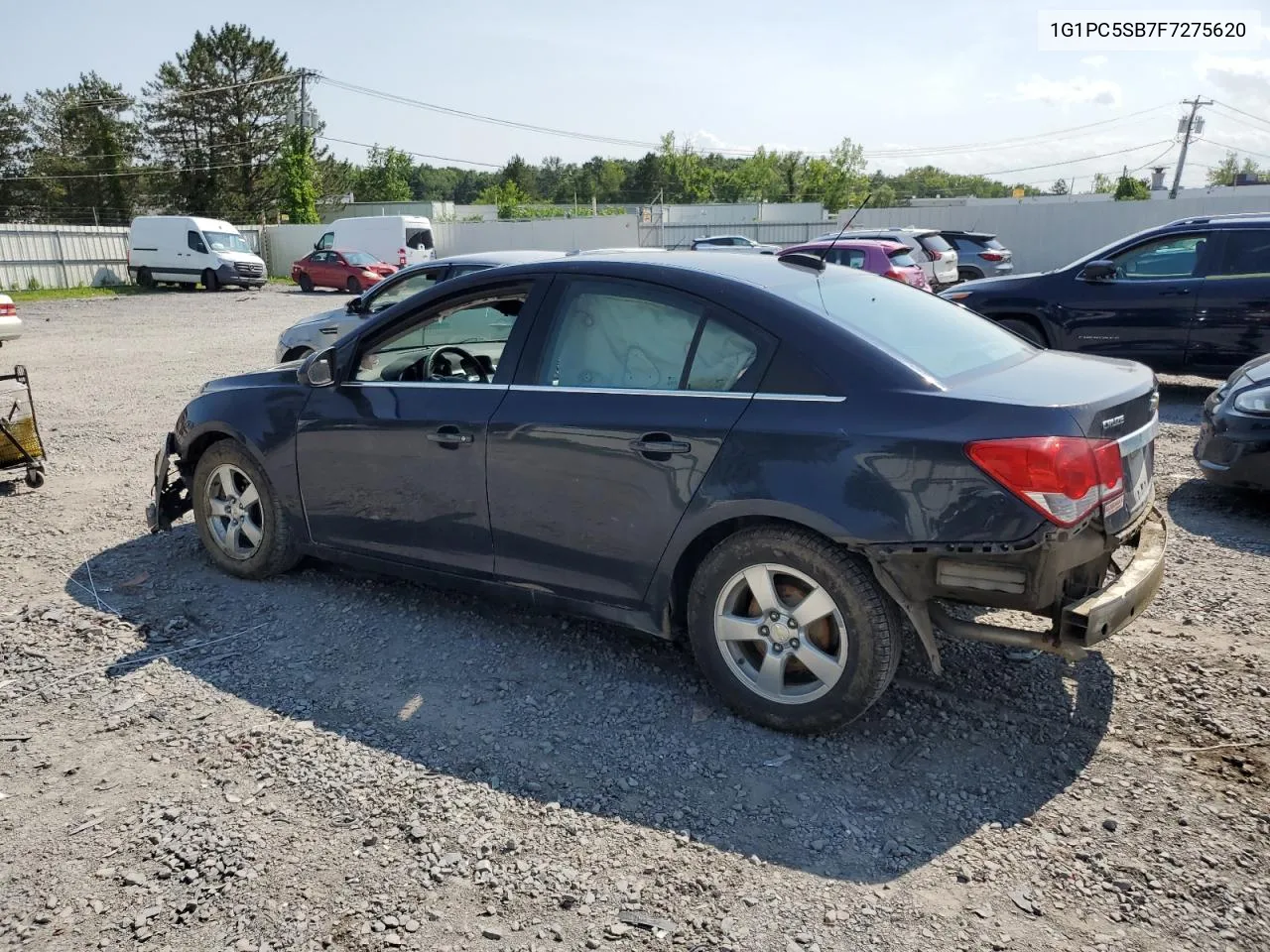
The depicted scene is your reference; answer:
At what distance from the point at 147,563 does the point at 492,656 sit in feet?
8.13

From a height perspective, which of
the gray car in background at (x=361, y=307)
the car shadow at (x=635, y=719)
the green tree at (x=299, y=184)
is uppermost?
the green tree at (x=299, y=184)

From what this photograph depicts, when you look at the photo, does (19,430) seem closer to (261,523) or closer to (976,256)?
(261,523)

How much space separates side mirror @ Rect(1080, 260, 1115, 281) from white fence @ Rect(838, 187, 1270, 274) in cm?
2389

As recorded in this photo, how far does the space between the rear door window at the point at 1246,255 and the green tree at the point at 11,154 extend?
65312 mm

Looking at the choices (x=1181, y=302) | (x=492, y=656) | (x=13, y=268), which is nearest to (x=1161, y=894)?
(x=492, y=656)

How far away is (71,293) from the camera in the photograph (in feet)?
107

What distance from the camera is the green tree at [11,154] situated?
5784 centimetres

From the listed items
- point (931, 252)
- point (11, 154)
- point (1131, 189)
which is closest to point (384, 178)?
point (11, 154)

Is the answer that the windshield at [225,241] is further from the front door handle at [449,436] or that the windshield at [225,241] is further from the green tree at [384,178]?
the green tree at [384,178]

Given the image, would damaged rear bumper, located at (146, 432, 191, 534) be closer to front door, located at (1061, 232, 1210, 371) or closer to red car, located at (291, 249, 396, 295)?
front door, located at (1061, 232, 1210, 371)

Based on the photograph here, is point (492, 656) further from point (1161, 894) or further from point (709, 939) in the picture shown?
point (1161, 894)

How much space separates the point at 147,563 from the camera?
17.9 feet

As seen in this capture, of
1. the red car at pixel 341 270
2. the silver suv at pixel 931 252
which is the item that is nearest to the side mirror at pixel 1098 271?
the silver suv at pixel 931 252

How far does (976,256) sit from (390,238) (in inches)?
794
